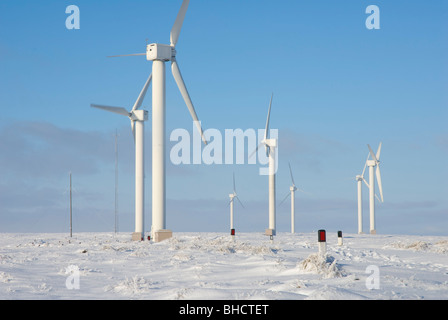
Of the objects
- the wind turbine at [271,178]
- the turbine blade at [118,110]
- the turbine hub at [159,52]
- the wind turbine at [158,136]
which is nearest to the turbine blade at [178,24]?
the turbine hub at [159,52]

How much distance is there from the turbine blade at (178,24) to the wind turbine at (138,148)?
26.8 ft

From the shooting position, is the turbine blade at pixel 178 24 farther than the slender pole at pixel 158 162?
Yes

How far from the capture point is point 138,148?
155 feet

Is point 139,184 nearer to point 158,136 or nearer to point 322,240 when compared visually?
point 158,136

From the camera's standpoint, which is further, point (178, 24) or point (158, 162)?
point (178, 24)

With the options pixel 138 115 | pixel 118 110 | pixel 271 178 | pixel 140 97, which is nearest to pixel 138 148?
pixel 138 115

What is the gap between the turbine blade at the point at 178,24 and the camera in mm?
39156

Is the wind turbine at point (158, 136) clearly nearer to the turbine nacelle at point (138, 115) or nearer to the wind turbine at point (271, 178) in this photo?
the turbine nacelle at point (138, 115)

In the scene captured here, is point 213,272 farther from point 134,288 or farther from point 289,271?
point 134,288

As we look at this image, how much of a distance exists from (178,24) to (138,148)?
12.8m

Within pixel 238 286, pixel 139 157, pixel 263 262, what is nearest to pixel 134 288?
pixel 238 286

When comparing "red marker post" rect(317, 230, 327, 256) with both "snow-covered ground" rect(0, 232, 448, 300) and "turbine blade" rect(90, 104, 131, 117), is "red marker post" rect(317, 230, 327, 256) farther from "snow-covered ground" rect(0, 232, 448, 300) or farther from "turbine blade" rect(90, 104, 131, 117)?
"turbine blade" rect(90, 104, 131, 117)

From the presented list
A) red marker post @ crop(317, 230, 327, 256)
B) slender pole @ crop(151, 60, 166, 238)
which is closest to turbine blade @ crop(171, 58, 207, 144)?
slender pole @ crop(151, 60, 166, 238)

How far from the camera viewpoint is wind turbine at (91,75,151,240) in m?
46.6
